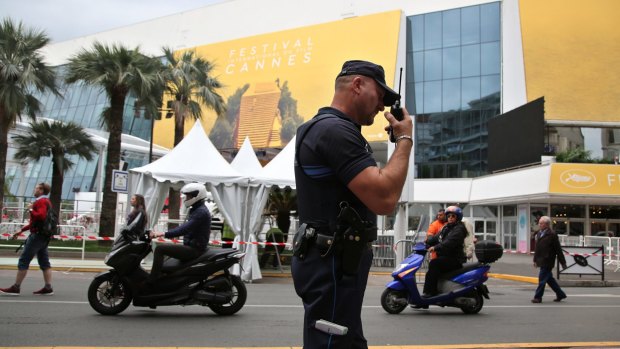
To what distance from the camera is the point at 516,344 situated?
664cm

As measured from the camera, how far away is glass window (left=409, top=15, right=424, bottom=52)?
46188mm

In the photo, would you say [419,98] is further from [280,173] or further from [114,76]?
[280,173]

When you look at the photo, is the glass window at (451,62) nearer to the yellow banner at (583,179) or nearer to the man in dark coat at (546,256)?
the yellow banner at (583,179)

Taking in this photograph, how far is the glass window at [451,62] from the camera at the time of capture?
44.8 meters

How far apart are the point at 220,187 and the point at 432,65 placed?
3426cm

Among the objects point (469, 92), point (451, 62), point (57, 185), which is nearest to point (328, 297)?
point (57, 185)

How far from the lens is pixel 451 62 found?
148 feet

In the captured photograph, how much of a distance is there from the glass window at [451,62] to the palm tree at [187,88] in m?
20.4

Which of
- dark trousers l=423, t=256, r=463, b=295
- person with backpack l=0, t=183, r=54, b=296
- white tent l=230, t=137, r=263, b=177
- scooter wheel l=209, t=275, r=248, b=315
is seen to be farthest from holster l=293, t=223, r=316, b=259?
white tent l=230, t=137, r=263, b=177

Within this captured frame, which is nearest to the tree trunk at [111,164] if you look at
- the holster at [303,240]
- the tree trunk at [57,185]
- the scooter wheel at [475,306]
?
the tree trunk at [57,185]

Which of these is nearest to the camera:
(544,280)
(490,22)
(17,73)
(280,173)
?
(544,280)

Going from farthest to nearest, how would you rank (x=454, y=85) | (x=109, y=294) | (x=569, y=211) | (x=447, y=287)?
(x=454, y=85), (x=569, y=211), (x=447, y=287), (x=109, y=294)

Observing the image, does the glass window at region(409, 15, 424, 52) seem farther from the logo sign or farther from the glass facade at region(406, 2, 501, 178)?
the logo sign

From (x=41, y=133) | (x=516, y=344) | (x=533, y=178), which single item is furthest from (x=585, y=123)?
(x=516, y=344)
